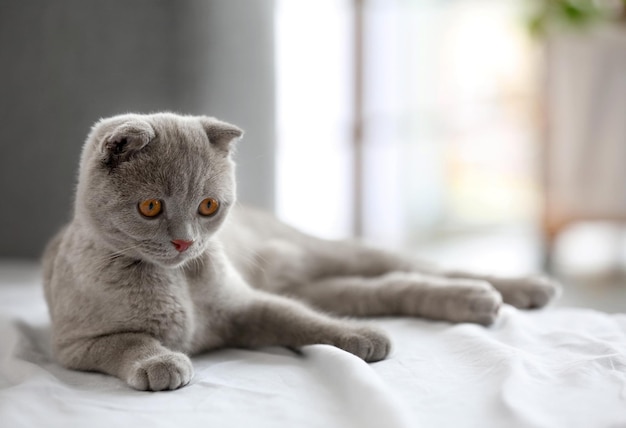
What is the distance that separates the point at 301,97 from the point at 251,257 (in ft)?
11.8

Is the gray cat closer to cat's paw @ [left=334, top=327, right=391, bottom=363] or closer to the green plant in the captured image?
cat's paw @ [left=334, top=327, right=391, bottom=363]

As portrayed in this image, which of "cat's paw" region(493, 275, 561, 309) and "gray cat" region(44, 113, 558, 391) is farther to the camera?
"cat's paw" region(493, 275, 561, 309)

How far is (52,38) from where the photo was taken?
2.37m

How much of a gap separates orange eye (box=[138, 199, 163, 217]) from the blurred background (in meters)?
1.15

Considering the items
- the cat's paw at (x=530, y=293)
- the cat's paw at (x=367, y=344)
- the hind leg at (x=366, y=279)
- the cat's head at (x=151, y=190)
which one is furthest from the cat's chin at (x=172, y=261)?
the cat's paw at (x=530, y=293)

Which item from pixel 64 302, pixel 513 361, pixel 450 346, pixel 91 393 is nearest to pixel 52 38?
pixel 64 302

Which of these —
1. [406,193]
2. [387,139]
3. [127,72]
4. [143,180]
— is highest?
[127,72]

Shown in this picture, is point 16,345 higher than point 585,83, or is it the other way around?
point 585,83

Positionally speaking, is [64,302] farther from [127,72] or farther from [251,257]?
[127,72]

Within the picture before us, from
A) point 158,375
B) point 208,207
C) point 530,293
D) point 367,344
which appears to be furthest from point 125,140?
point 530,293

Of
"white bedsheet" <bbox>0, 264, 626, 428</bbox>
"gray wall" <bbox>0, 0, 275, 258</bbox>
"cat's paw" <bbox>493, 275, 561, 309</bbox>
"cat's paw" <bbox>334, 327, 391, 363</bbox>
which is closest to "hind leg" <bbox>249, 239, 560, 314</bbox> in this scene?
"cat's paw" <bbox>493, 275, 561, 309</bbox>

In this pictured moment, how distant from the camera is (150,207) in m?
1.29

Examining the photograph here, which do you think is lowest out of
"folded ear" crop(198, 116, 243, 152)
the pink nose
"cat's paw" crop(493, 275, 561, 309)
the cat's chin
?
"cat's paw" crop(493, 275, 561, 309)

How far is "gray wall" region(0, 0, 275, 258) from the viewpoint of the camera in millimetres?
2369
